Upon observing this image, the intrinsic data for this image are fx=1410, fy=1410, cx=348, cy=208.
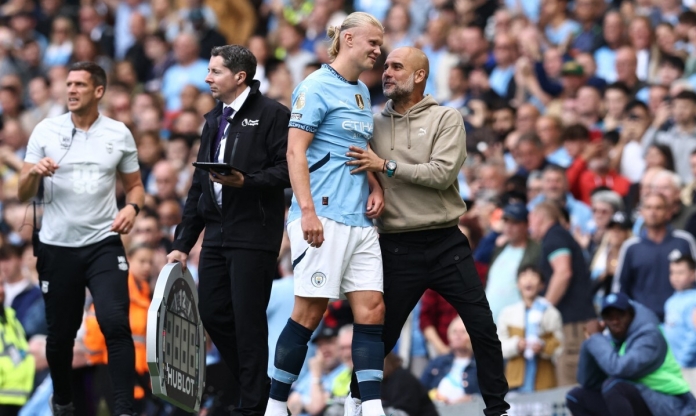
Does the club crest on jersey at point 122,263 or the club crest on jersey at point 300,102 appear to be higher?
the club crest on jersey at point 300,102

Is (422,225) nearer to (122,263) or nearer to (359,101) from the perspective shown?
(359,101)

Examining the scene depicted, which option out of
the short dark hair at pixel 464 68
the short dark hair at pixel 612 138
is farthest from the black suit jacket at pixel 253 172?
the short dark hair at pixel 464 68

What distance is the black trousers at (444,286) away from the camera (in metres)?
8.58

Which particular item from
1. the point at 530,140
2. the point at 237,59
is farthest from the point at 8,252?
the point at 237,59

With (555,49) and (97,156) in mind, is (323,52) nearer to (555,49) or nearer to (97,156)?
(555,49)

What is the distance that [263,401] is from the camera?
28.6ft

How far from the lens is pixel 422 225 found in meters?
8.59

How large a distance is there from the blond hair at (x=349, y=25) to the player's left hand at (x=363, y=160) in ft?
2.14

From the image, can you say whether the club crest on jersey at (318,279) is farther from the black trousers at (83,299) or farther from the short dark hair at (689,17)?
the short dark hair at (689,17)

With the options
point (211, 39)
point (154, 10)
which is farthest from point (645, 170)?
point (154, 10)

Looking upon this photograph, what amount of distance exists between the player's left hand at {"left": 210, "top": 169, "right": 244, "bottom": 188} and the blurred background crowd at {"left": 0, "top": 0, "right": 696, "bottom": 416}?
238cm

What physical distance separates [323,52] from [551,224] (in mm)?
7076

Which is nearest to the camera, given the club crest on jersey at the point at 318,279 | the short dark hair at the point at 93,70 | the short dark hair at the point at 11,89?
the club crest on jersey at the point at 318,279

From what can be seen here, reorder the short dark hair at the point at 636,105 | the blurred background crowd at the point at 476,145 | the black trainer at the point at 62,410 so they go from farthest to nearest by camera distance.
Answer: the short dark hair at the point at 636,105 < the blurred background crowd at the point at 476,145 < the black trainer at the point at 62,410
